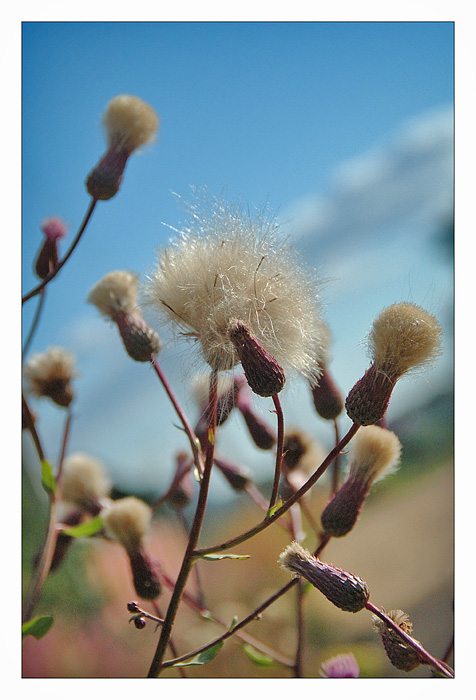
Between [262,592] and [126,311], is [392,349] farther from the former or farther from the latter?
[262,592]

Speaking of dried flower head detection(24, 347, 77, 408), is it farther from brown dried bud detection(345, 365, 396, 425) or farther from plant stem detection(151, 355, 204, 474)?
brown dried bud detection(345, 365, 396, 425)

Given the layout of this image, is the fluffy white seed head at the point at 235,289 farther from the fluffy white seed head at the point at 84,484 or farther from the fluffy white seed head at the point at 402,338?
the fluffy white seed head at the point at 84,484

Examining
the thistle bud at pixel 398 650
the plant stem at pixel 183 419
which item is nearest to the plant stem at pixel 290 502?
the plant stem at pixel 183 419

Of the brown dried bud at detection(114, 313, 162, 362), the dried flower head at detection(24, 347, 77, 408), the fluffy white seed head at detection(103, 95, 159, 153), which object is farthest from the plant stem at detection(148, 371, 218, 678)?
the fluffy white seed head at detection(103, 95, 159, 153)

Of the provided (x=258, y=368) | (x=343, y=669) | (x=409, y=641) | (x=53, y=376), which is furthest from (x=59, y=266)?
(x=343, y=669)
